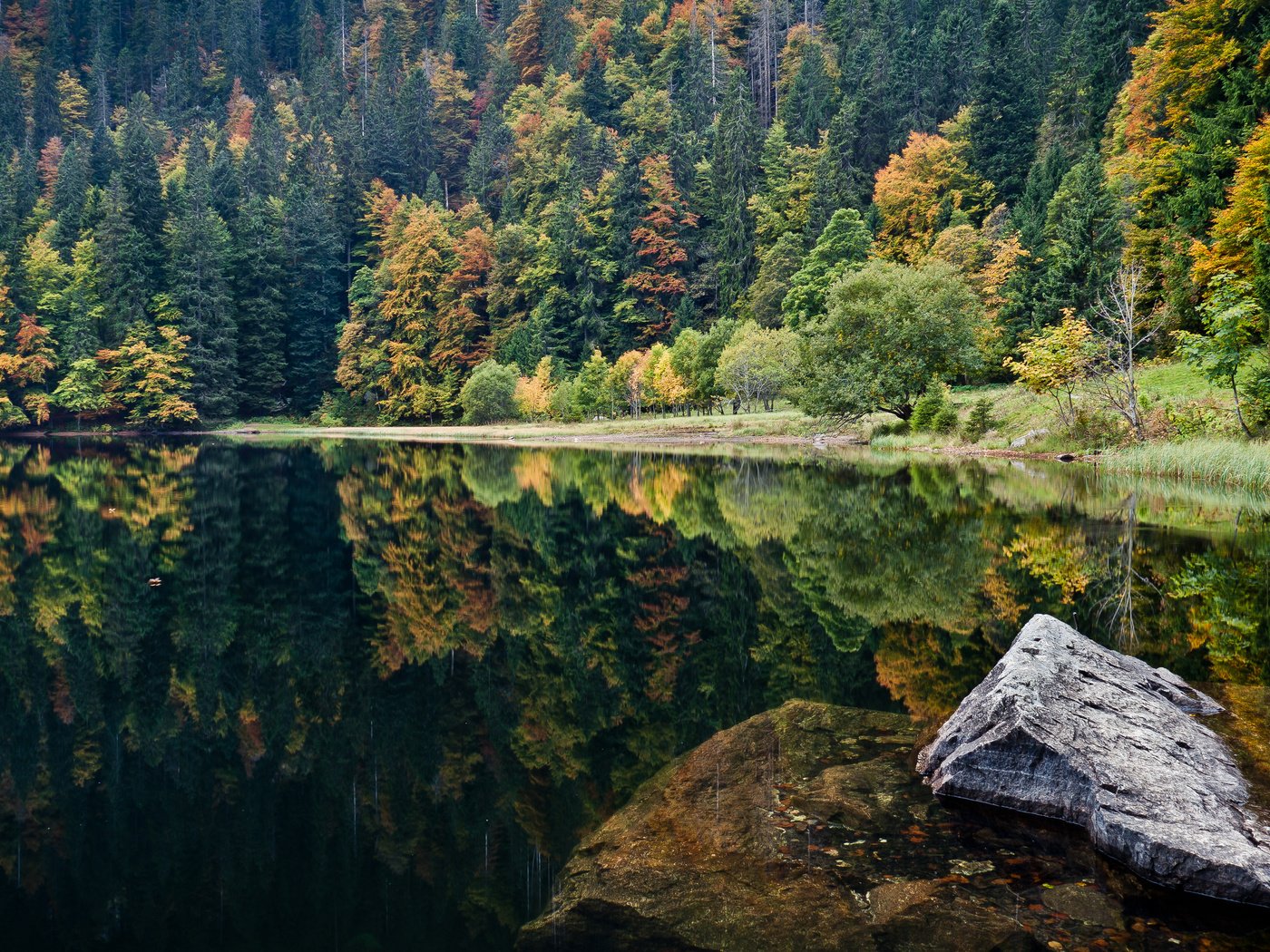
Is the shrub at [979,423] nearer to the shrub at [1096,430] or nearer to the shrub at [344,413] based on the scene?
the shrub at [1096,430]

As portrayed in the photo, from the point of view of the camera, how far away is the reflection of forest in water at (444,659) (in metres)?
5.59

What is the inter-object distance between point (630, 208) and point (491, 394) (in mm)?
33043

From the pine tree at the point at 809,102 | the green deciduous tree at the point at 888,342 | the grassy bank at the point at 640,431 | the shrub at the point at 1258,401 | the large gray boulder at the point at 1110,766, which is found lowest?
the large gray boulder at the point at 1110,766

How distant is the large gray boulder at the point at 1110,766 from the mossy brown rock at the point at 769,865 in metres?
0.61

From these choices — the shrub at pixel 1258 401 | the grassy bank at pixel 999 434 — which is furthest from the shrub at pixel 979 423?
the shrub at pixel 1258 401

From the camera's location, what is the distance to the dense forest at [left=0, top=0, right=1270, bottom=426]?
151ft

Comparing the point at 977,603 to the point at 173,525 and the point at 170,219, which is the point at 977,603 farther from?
the point at 170,219

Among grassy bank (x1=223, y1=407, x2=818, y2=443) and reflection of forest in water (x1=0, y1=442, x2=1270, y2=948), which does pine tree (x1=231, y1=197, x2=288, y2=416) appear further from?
reflection of forest in water (x1=0, y1=442, x2=1270, y2=948)

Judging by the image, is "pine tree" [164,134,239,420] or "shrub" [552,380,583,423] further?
"pine tree" [164,134,239,420]

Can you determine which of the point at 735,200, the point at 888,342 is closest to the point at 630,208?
the point at 735,200

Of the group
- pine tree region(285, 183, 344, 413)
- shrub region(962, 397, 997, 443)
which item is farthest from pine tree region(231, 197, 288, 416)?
shrub region(962, 397, 997, 443)

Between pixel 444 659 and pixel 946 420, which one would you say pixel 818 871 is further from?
pixel 946 420

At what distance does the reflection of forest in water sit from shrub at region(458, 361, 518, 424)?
58876 mm

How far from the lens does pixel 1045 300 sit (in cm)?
4909
